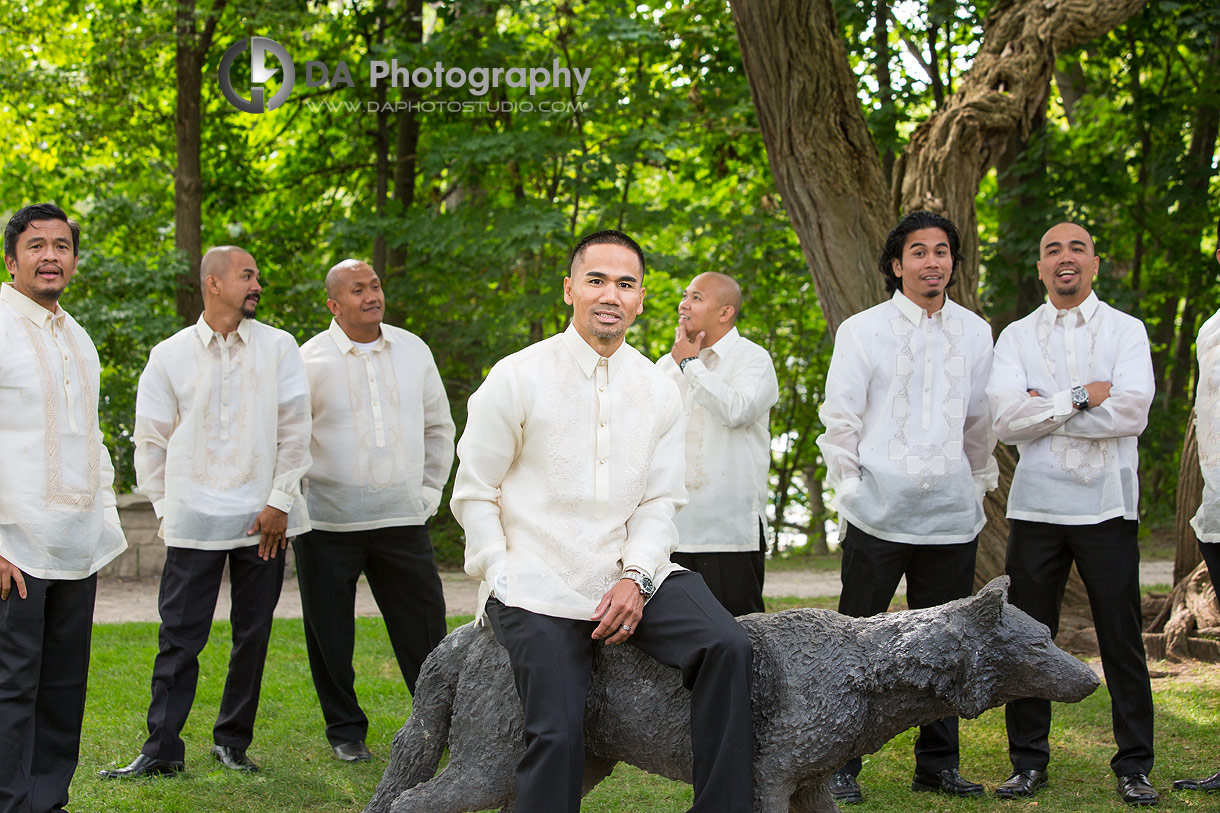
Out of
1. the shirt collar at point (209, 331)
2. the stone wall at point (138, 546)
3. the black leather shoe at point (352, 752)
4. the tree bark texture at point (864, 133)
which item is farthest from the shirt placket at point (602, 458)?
the stone wall at point (138, 546)

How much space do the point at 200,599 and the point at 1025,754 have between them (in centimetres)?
386

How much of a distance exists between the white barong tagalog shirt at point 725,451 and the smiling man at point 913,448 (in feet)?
2.04

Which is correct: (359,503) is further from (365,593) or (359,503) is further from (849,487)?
(365,593)

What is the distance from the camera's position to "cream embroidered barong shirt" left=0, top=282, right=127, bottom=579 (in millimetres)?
4207

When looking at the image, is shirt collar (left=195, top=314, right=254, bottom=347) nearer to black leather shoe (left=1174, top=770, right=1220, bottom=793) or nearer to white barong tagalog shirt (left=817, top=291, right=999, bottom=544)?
white barong tagalog shirt (left=817, top=291, right=999, bottom=544)

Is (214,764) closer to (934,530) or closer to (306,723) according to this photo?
(306,723)

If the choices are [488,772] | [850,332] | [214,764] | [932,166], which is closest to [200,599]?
[214,764]

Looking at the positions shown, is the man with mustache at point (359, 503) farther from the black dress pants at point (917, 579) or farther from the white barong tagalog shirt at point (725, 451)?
the black dress pants at point (917, 579)

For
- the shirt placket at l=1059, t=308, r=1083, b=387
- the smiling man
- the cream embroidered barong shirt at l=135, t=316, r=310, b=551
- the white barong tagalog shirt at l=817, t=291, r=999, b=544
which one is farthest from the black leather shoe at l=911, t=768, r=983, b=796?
the cream embroidered barong shirt at l=135, t=316, r=310, b=551

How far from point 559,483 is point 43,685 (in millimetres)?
2367

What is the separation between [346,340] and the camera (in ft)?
19.0

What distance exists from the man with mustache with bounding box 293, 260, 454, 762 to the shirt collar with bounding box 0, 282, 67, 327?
1517 mm

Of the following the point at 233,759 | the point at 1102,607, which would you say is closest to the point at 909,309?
the point at 1102,607

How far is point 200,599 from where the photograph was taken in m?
5.36
